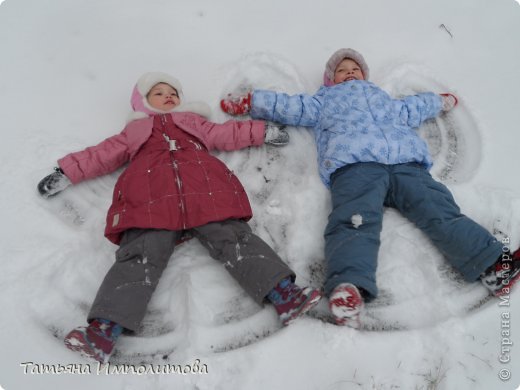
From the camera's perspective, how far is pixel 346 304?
176 centimetres

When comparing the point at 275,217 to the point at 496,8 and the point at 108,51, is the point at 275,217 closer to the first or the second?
the point at 108,51

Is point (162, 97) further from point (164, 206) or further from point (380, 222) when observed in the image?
point (380, 222)

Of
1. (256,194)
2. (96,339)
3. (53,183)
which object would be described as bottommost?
(96,339)

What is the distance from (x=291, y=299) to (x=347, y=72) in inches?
61.1

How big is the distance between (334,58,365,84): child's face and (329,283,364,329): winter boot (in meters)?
1.41

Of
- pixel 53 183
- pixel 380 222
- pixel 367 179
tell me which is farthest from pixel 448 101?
pixel 53 183

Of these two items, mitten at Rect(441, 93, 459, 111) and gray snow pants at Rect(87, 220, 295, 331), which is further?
mitten at Rect(441, 93, 459, 111)

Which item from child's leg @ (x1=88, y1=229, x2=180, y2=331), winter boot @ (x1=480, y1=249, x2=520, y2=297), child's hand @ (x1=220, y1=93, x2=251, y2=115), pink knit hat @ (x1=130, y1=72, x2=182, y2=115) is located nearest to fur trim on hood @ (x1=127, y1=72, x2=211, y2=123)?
pink knit hat @ (x1=130, y1=72, x2=182, y2=115)

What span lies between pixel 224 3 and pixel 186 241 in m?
1.98

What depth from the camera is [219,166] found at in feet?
7.17

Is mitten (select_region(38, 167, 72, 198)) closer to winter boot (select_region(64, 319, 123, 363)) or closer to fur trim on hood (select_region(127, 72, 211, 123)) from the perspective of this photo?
fur trim on hood (select_region(127, 72, 211, 123))

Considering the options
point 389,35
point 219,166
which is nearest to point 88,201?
point 219,166

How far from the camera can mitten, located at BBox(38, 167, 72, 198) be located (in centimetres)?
219

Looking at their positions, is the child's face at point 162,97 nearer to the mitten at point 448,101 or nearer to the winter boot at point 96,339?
the winter boot at point 96,339
